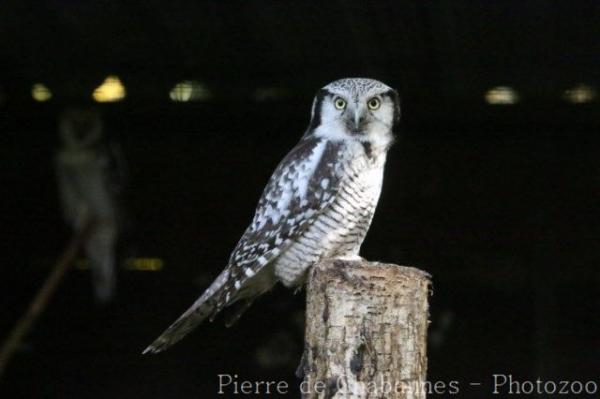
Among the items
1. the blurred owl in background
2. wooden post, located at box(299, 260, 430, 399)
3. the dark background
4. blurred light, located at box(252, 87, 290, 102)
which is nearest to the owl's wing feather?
wooden post, located at box(299, 260, 430, 399)

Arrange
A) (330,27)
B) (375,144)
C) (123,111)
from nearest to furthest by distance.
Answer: (375,144) → (330,27) → (123,111)

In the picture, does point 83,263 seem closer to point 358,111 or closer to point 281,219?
point 281,219

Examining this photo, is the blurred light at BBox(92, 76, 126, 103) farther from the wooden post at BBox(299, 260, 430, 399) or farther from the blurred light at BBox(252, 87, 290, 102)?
the wooden post at BBox(299, 260, 430, 399)

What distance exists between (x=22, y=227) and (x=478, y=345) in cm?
224

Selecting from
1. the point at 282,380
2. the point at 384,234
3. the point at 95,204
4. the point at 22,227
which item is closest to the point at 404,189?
the point at 384,234

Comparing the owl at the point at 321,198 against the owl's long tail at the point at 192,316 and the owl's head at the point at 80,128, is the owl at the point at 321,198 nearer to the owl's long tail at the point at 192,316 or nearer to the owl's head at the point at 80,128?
the owl's long tail at the point at 192,316

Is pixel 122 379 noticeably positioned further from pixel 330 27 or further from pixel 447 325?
pixel 330 27

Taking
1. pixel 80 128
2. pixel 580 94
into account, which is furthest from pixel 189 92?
pixel 580 94

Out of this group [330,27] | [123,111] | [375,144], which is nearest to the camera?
[375,144]

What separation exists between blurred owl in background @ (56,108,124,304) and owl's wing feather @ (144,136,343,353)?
2.12 m

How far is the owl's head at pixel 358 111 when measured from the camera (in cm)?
338

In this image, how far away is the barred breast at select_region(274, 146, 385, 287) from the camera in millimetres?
3336

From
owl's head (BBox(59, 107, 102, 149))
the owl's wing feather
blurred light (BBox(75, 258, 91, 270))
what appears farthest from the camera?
blurred light (BBox(75, 258, 91, 270))

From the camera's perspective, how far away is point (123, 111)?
5387 millimetres
